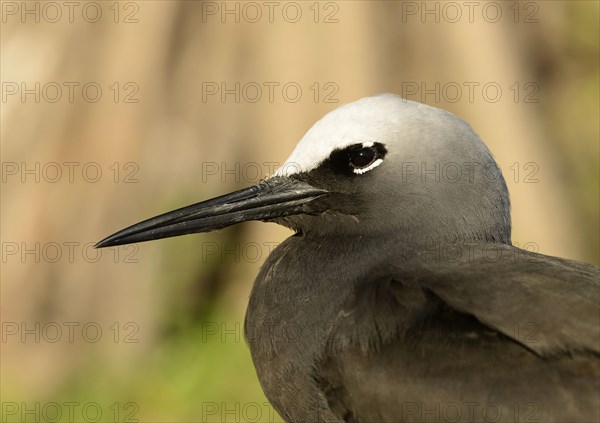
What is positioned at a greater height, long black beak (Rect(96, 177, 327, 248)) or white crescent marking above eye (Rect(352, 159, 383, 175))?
white crescent marking above eye (Rect(352, 159, 383, 175))

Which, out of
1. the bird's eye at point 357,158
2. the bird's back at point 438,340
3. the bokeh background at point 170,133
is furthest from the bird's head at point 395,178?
the bokeh background at point 170,133

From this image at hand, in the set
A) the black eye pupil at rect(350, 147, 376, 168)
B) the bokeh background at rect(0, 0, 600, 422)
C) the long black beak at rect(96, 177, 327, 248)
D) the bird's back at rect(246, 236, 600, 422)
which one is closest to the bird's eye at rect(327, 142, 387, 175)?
the black eye pupil at rect(350, 147, 376, 168)

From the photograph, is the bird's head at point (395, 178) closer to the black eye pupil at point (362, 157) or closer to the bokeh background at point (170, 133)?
the black eye pupil at point (362, 157)

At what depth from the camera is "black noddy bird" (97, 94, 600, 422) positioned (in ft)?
9.61

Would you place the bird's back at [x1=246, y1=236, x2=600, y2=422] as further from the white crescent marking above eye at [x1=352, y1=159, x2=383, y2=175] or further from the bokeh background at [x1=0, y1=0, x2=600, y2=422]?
the bokeh background at [x1=0, y1=0, x2=600, y2=422]

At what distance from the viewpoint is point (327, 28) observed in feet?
20.9

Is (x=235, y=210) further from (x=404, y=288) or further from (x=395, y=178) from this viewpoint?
(x=404, y=288)

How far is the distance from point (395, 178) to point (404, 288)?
1.61 ft

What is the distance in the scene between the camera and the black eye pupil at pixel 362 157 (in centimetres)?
344

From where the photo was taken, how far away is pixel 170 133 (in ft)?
21.9

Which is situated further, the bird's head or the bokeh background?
the bokeh background

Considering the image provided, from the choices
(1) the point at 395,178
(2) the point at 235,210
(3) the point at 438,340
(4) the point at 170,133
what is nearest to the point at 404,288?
(3) the point at 438,340

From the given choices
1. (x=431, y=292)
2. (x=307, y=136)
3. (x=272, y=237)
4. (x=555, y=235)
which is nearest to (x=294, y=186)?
(x=307, y=136)

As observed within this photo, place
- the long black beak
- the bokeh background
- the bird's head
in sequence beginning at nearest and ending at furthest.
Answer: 1. the bird's head
2. the long black beak
3. the bokeh background
